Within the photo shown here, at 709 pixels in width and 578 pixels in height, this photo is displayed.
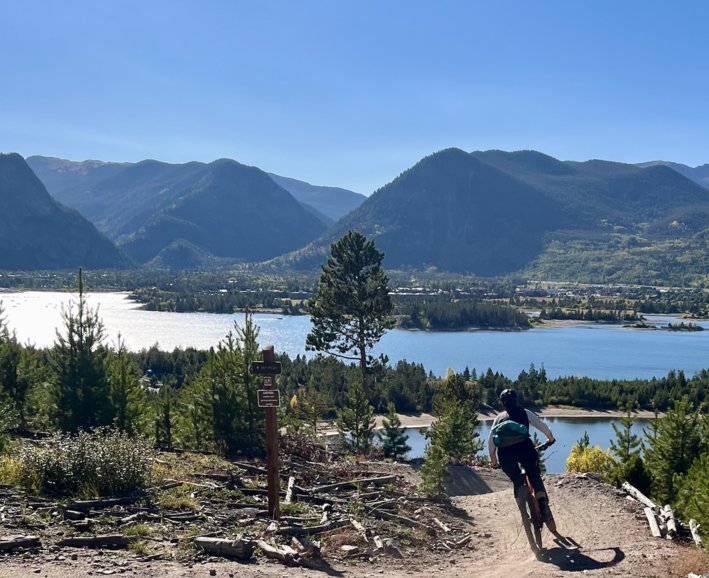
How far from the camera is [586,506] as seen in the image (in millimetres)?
12797

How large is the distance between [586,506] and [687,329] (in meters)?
143

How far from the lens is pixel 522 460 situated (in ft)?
33.3

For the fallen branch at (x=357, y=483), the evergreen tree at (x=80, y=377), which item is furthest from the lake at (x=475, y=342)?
the fallen branch at (x=357, y=483)

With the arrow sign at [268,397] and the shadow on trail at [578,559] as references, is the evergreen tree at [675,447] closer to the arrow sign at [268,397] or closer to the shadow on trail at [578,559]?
the shadow on trail at [578,559]

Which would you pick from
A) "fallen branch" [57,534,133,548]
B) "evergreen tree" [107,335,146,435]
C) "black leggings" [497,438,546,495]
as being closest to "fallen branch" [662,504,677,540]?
"black leggings" [497,438,546,495]

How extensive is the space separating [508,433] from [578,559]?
6.12 ft

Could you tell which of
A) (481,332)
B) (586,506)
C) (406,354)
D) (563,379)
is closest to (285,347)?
(406,354)

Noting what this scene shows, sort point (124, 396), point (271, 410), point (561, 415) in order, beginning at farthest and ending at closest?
point (561, 415) → point (124, 396) → point (271, 410)

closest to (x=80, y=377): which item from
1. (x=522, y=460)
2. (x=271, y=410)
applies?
(x=271, y=410)

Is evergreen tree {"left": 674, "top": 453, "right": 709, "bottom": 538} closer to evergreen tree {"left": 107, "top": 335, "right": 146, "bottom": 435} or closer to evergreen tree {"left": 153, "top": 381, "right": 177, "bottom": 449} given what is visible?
evergreen tree {"left": 107, "top": 335, "right": 146, "bottom": 435}

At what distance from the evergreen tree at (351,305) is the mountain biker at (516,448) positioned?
1007 inches

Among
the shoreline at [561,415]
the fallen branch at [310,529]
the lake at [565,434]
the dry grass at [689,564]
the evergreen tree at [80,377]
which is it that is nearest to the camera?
the dry grass at [689,564]

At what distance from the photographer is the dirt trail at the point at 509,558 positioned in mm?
8461

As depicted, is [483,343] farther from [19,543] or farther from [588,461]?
[19,543]
